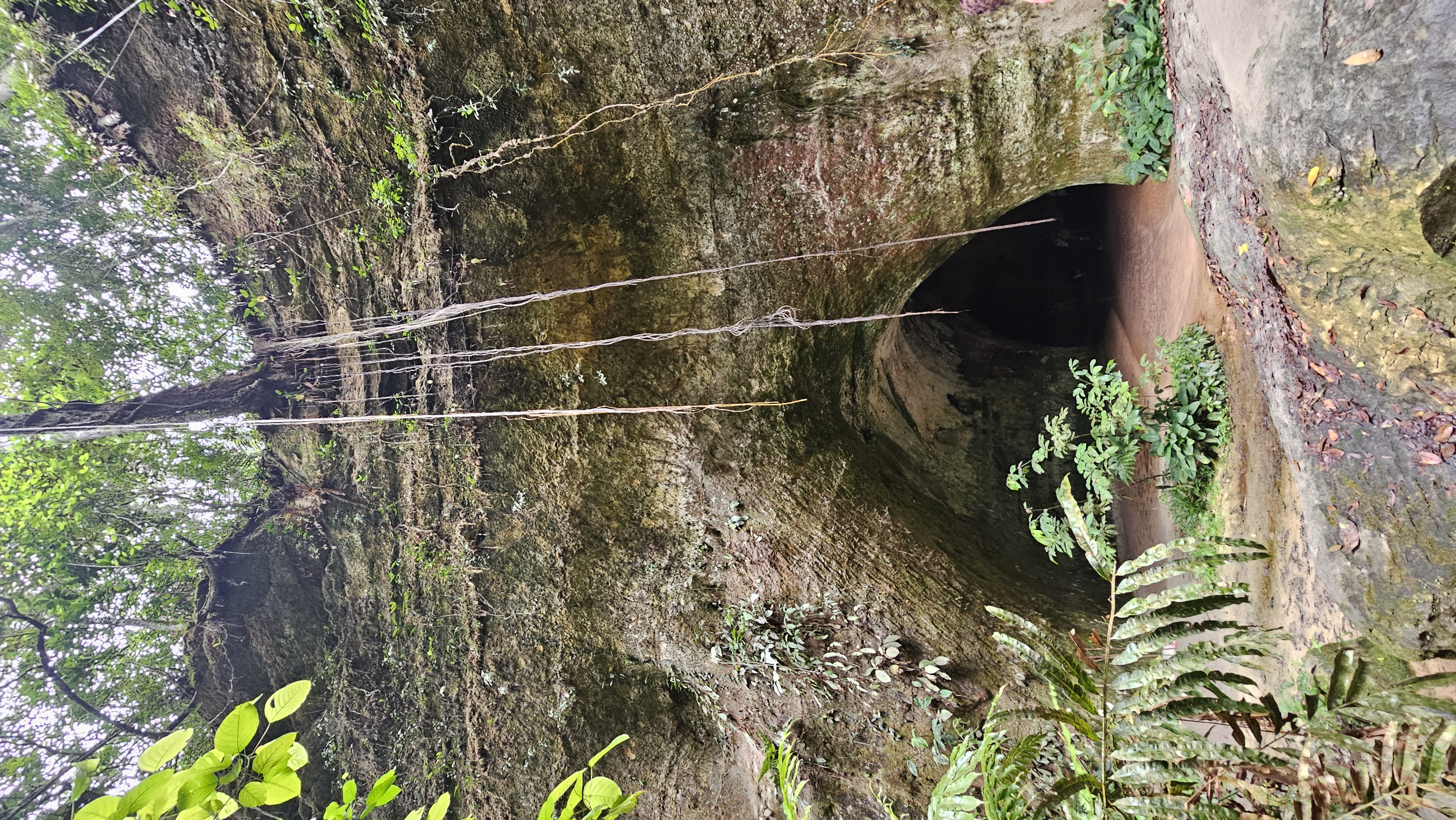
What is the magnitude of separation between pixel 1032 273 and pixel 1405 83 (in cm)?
548

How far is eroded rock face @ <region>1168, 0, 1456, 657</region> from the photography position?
6.19 ft

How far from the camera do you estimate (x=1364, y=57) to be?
6.19ft

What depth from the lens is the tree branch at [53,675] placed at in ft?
14.2

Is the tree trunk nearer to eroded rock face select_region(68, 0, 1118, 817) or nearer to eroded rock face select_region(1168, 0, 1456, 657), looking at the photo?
eroded rock face select_region(68, 0, 1118, 817)

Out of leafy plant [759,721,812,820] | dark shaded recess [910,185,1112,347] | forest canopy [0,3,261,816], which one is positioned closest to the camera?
leafy plant [759,721,812,820]

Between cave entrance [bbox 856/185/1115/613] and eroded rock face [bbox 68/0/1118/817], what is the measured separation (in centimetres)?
124

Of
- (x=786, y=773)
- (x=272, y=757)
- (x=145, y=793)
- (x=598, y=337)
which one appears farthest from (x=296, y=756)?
(x=598, y=337)

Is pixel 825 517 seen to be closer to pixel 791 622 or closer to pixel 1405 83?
pixel 791 622

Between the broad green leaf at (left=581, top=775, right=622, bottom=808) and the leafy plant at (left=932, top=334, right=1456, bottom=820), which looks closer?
the leafy plant at (left=932, top=334, right=1456, bottom=820)

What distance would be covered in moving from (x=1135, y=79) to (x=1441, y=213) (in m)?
1.92

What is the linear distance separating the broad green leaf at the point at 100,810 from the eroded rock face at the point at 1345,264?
368 centimetres

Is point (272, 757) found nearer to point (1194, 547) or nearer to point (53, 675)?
point (1194, 547)

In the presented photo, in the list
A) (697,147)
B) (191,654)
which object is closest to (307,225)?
(697,147)

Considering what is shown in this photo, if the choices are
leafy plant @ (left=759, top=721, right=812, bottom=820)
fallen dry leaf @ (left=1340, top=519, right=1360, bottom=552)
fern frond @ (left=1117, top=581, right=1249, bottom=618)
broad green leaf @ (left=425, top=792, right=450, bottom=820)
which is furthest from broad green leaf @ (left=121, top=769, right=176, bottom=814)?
fallen dry leaf @ (left=1340, top=519, right=1360, bottom=552)
